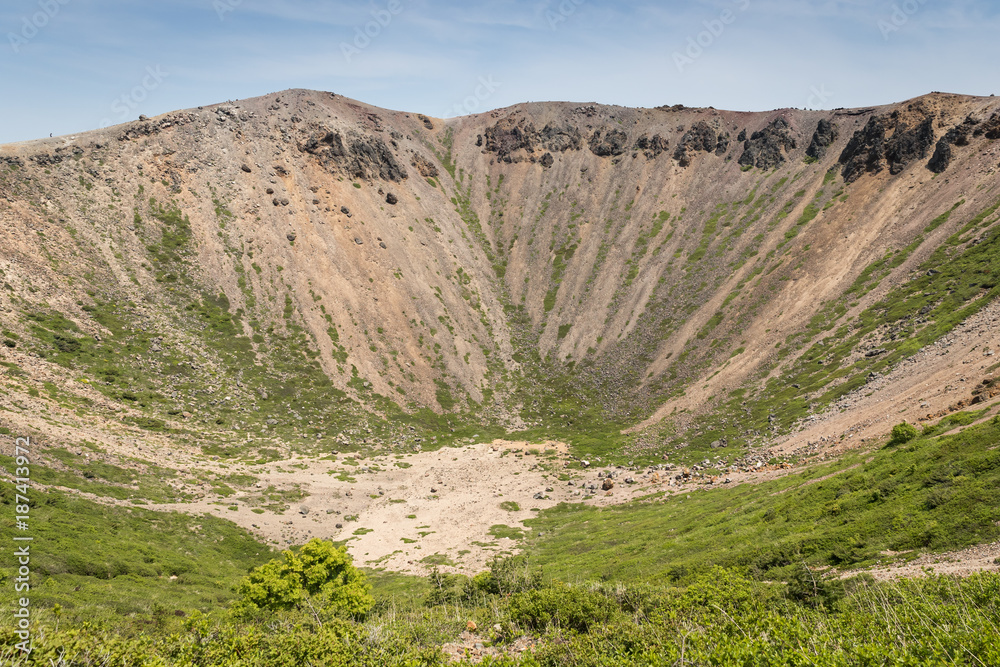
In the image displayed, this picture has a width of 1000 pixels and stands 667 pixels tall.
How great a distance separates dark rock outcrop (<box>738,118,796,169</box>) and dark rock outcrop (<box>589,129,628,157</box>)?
93.8 feet

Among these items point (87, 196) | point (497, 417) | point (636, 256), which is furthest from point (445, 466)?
point (87, 196)

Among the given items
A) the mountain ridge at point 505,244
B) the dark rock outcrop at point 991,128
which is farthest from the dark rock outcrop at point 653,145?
the dark rock outcrop at point 991,128

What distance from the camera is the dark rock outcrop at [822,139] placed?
11075 cm

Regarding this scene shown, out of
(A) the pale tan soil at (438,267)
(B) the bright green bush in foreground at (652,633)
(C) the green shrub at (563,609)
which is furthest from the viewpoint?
(A) the pale tan soil at (438,267)

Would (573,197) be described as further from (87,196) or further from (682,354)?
(87,196)

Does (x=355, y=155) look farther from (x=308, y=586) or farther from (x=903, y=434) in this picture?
(x=903, y=434)

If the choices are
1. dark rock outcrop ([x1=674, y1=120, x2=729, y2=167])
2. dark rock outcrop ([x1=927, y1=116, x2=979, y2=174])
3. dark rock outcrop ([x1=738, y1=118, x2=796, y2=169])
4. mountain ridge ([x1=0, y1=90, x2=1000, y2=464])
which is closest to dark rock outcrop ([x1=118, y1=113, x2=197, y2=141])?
mountain ridge ([x1=0, y1=90, x2=1000, y2=464])

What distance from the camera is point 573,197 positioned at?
5054 inches

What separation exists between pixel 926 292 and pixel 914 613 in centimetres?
6712

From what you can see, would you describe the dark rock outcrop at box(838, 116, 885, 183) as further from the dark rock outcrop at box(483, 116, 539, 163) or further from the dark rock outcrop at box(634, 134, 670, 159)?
the dark rock outcrop at box(483, 116, 539, 163)

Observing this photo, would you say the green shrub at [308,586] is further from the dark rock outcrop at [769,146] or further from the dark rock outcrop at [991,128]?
the dark rock outcrop at [769,146]

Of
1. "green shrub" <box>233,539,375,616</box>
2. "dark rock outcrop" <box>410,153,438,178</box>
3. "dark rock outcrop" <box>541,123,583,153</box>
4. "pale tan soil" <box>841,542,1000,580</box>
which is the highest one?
"dark rock outcrop" <box>541,123,583,153</box>

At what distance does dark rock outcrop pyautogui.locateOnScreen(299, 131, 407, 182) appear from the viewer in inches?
4461

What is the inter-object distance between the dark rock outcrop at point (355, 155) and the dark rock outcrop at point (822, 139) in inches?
3522
